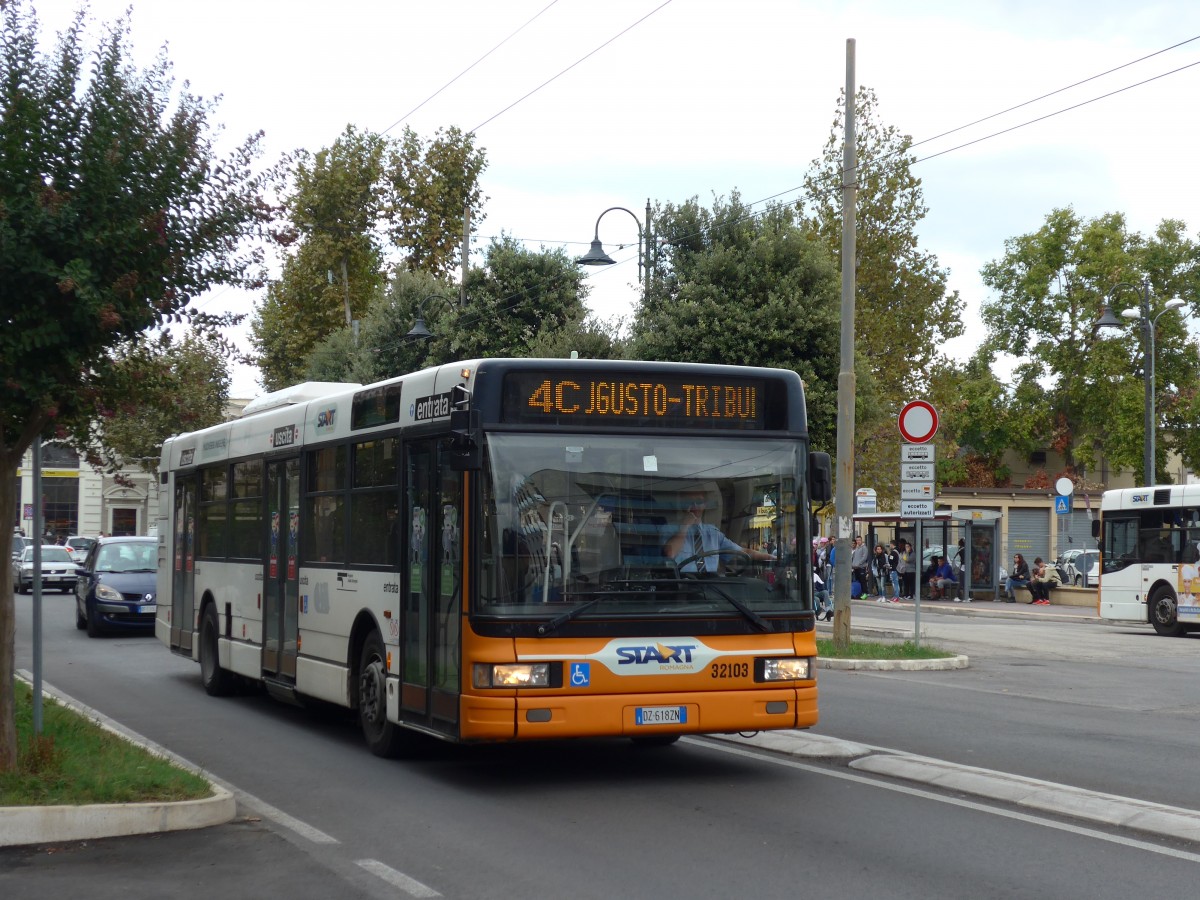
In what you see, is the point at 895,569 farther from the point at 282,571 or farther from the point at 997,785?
the point at 997,785

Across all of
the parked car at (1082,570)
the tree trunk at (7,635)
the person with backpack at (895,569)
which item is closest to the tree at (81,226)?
the tree trunk at (7,635)

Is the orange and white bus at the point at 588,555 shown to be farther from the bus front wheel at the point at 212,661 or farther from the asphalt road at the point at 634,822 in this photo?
the bus front wheel at the point at 212,661

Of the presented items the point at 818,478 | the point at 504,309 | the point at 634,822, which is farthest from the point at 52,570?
the point at 634,822

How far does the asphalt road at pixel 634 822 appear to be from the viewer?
7.07 metres

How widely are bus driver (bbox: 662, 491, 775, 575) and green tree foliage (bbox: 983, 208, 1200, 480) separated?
62.9 meters

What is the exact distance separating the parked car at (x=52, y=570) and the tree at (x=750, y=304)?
20.1 m

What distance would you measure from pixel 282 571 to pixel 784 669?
5.60 metres

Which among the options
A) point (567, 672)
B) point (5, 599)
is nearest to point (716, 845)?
point (567, 672)

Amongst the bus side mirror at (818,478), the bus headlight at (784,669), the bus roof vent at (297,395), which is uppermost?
the bus roof vent at (297,395)

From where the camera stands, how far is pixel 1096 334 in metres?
70.7

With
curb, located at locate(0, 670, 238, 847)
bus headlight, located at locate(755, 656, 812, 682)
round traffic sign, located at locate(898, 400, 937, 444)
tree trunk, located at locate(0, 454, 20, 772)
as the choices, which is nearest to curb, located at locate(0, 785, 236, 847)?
curb, located at locate(0, 670, 238, 847)

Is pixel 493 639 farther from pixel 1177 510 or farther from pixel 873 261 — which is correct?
pixel 873 261

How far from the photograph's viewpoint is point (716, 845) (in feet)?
25.8

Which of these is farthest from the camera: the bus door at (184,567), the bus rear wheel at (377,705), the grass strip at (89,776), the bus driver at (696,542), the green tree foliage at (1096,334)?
the green tree foliage at (1096,334)
